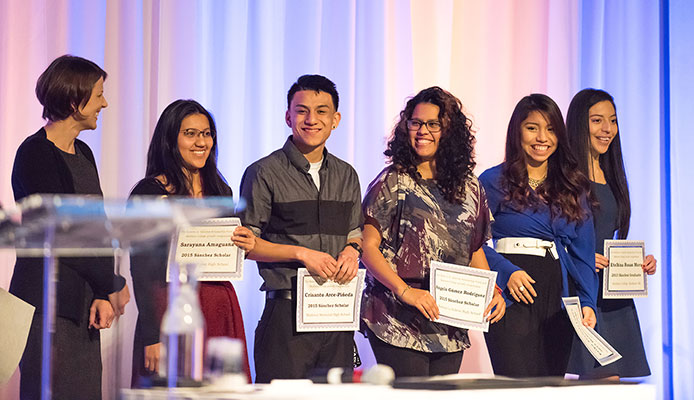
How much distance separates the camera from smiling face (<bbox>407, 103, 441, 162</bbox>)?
3518 mm

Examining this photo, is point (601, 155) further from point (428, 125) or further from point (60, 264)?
point (60, 264)

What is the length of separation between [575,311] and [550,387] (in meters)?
1.52

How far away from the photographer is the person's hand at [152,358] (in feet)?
9.94

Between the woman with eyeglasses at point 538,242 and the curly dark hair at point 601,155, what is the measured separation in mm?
282

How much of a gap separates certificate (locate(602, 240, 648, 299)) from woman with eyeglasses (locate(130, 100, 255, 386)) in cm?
174

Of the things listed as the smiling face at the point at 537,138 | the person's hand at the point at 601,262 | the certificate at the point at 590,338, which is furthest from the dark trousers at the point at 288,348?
the person's hand at the point at 601,262

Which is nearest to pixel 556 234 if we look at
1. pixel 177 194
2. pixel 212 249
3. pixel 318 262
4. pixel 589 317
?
pixel 589 317

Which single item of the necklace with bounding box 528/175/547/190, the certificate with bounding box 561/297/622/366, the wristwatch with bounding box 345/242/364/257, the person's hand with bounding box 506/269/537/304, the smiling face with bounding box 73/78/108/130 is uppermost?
the smiling face with bounding box 73/78/108/130

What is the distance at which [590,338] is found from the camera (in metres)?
3.41

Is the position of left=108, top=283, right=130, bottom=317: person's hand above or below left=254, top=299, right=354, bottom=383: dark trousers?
above

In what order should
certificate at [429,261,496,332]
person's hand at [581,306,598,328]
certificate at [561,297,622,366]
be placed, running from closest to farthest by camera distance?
certificate at [429,261,496,332] < certificate at [561,297,622,366] < person's hand at [581,306,598,328]

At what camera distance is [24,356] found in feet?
9.66

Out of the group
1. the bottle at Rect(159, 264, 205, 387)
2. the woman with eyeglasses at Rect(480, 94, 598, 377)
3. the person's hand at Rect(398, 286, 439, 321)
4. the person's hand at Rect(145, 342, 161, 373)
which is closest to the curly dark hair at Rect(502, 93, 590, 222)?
the woman with eyeglasses at Rect(480, 94, 598, 377)

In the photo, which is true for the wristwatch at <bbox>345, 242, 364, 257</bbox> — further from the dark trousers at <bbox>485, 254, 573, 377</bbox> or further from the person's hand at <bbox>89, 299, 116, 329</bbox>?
the person's hand at <bbox>89, 299, 116, 329</bbox>
